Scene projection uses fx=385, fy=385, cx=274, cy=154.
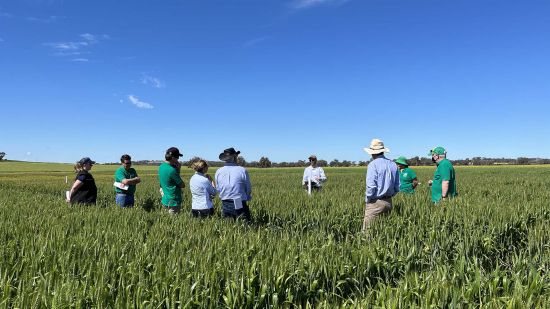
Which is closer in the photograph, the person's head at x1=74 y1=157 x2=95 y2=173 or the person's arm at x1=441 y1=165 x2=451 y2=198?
the person's head at x1=74 y1=157 x2=95 y2=173

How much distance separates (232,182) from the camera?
6191mm

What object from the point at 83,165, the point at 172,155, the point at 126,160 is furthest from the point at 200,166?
the point at 126,160

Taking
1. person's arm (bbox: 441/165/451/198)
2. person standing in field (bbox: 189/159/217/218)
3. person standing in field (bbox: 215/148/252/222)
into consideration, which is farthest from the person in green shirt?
person standing in field (bbox: 189/159/217/218)

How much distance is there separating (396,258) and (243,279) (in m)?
1.77

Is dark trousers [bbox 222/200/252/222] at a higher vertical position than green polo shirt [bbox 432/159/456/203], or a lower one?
lower

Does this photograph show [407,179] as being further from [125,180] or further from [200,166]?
[125,180]

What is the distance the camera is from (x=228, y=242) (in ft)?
12.9

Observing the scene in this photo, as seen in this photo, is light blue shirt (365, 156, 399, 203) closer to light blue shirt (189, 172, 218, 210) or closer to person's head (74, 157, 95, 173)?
light blue shirt (189, 172, 218, 210)

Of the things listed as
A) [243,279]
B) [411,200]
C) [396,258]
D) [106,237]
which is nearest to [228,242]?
[243,279]

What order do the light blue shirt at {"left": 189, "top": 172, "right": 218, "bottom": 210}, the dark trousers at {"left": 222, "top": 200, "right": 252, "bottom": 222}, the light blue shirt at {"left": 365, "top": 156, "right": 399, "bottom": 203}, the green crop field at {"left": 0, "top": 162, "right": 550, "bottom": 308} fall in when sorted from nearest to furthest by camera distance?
the green crop field at {"left": 0, "top": 162, "right": 550, "bottom": 308} < the light blue shirt at {"left": 365, "top": 156, "right": 399, "bottom": 203} < the dark trousers at {"left": 222, "top": 200, "right": 252, "bottom": 222} < the light blue shirt at {"left": 189, "top": 172, "right": 218, "bottom": 210}

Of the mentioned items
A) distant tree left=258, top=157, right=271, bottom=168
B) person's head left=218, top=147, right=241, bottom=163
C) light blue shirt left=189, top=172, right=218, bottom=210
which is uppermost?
distant tree left=258, top=157, right=271, bottom=168

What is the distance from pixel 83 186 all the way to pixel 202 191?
2.81 metres

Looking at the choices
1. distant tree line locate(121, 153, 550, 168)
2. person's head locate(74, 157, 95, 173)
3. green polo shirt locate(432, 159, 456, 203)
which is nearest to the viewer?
person's head locate(74, 157, 95, 173)

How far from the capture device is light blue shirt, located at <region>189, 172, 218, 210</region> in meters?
6.50
